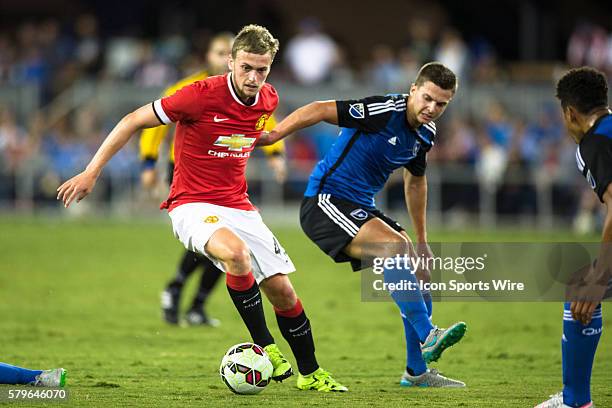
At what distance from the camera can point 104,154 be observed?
700cm

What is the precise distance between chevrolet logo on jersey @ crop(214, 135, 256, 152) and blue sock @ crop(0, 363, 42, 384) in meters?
1.94

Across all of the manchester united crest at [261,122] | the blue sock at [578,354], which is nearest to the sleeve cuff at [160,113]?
the manchester united crest at [261,122]

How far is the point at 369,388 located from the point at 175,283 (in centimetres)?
397

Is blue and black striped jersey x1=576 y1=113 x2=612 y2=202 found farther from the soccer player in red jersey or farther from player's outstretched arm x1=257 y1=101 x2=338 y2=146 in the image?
the soccer player in red jersey

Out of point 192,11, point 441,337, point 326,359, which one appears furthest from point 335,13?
point 441,337

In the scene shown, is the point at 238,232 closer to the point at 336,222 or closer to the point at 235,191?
the point at 235,191

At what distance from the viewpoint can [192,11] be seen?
27750 mm

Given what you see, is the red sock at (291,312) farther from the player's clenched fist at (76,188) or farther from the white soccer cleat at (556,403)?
the white soccer cleat at (556,403)

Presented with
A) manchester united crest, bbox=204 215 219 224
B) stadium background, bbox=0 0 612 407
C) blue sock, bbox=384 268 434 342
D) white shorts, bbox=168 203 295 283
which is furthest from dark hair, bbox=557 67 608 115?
manchester united crest, bbox=204 215 219 224

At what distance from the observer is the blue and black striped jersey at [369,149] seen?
25.3 feet

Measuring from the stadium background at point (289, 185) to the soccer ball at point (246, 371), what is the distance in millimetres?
145

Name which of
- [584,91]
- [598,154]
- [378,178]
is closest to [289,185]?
[378,178]

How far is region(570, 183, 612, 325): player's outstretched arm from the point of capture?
5.80 metres

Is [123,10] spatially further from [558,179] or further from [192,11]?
[558,179]
